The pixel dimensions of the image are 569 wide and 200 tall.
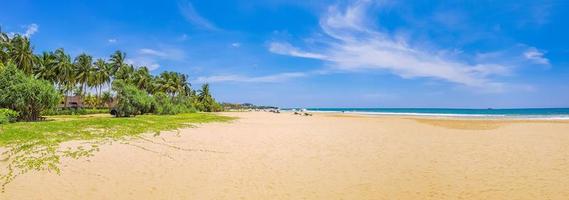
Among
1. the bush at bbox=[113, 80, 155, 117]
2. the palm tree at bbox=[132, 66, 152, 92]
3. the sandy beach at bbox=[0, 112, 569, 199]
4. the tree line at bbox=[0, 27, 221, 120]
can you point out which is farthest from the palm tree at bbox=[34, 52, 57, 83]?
the sandy beach at bbox=[0, 112, 569, 199]

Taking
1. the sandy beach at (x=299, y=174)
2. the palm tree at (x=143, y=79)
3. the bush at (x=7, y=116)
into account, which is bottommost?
the sandy beach at (x=299, y=174)

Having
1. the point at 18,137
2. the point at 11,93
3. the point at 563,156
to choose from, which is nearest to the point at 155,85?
the point at 11,93

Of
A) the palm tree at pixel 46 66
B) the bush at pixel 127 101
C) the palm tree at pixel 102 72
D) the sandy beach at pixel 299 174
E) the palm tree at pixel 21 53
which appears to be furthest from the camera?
the palm tree at pixel 102 72

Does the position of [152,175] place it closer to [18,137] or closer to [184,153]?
[184,153]

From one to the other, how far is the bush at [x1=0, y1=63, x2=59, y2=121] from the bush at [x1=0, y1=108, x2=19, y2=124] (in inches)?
31.9

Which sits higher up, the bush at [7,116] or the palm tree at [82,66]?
the palm tree at [82,66]

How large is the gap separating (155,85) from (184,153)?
7110 cm

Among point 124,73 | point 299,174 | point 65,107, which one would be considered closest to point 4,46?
point 65,107

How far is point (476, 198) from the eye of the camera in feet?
23.6

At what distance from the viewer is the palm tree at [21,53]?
1895 inches

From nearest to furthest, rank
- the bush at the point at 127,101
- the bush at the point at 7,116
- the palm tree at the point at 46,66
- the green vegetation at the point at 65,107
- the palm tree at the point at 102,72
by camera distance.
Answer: the green vegetation at the point at 65,107
the bush at the point at 7,116
the bush at the point at 127,101
the palm tree at the point at 46,66
the palm tree at the point at 102,72

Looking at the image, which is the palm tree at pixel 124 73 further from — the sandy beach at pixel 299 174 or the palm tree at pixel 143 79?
the sandy beach at pixel 299 174

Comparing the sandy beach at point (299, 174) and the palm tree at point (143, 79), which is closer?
the sandy beach at point (299, 174)

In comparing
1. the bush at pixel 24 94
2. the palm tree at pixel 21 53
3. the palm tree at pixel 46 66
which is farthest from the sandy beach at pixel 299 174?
the palm tree at pixel 46 66
